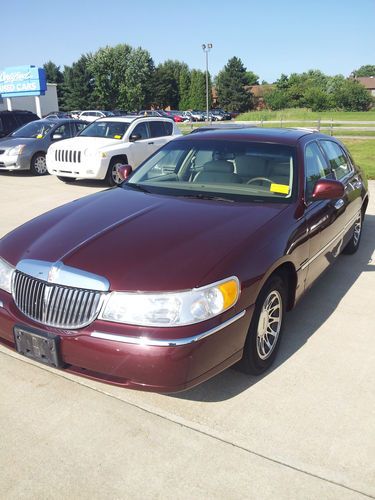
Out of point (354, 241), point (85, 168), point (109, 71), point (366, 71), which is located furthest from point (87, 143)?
point (366, 71)

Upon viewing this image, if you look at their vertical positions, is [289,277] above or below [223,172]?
below

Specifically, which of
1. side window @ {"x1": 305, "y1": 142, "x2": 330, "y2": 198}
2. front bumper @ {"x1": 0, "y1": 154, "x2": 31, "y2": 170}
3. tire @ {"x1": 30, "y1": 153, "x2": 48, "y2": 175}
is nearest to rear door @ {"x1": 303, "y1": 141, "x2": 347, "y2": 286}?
side window @ {"x1": 305, "y1": 142, "x2": 330, "y2": 198}

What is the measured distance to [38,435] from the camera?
8.56ft

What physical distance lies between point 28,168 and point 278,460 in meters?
11.7

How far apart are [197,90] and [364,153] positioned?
7077cm

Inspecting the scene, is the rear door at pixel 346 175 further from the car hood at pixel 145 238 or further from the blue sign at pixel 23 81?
the blue sign at pixel 23 81

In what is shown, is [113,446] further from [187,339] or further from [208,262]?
[208,262]

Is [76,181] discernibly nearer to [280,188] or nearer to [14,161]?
[14,161]

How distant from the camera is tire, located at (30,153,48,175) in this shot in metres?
12.7

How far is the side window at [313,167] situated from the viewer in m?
3.90

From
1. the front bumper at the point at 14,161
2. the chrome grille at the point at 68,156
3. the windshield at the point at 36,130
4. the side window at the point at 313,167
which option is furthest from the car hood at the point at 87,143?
the side window at the point at 313,167

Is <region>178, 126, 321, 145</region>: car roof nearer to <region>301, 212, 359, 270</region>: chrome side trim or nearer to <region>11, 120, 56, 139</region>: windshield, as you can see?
<region>301, 212, 359, 270</region>: chrome side trim

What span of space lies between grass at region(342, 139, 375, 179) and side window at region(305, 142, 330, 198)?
7.61m

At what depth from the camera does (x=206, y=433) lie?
2.62 meters
